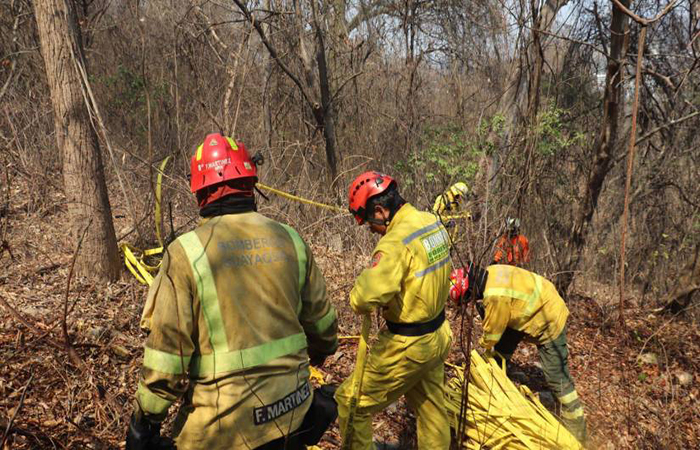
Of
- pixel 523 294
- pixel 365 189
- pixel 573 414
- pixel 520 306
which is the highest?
pixel 365 189

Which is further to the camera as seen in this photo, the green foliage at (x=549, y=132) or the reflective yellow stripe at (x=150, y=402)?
the green foliage at (x=549, y=132)

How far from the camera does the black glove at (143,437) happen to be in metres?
1.87

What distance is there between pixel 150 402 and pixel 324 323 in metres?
0.85

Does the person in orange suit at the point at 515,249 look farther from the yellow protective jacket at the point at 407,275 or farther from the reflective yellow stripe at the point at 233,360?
the reflective yellow stripe at the point at 233,360

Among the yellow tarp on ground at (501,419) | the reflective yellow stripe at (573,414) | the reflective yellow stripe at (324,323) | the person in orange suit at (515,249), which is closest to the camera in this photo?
the reflective yellow stripe at (324,323)

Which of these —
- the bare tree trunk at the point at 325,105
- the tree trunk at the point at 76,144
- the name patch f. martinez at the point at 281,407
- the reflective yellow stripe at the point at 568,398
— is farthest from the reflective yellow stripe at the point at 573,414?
the bare tree trunk at the point at 325,105

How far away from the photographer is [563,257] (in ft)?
21.9

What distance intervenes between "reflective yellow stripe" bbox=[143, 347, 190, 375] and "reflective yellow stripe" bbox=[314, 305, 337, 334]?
0.69 meters

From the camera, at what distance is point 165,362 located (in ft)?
5.89

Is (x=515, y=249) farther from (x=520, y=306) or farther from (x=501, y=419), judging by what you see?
(x=501, y=419)

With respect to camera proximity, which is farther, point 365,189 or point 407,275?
point 365,189

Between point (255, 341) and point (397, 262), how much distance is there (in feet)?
3.79

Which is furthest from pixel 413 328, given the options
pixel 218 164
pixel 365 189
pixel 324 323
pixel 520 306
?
pixel 218 164

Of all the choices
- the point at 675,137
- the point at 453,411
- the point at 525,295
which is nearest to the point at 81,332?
the point at 453,411
